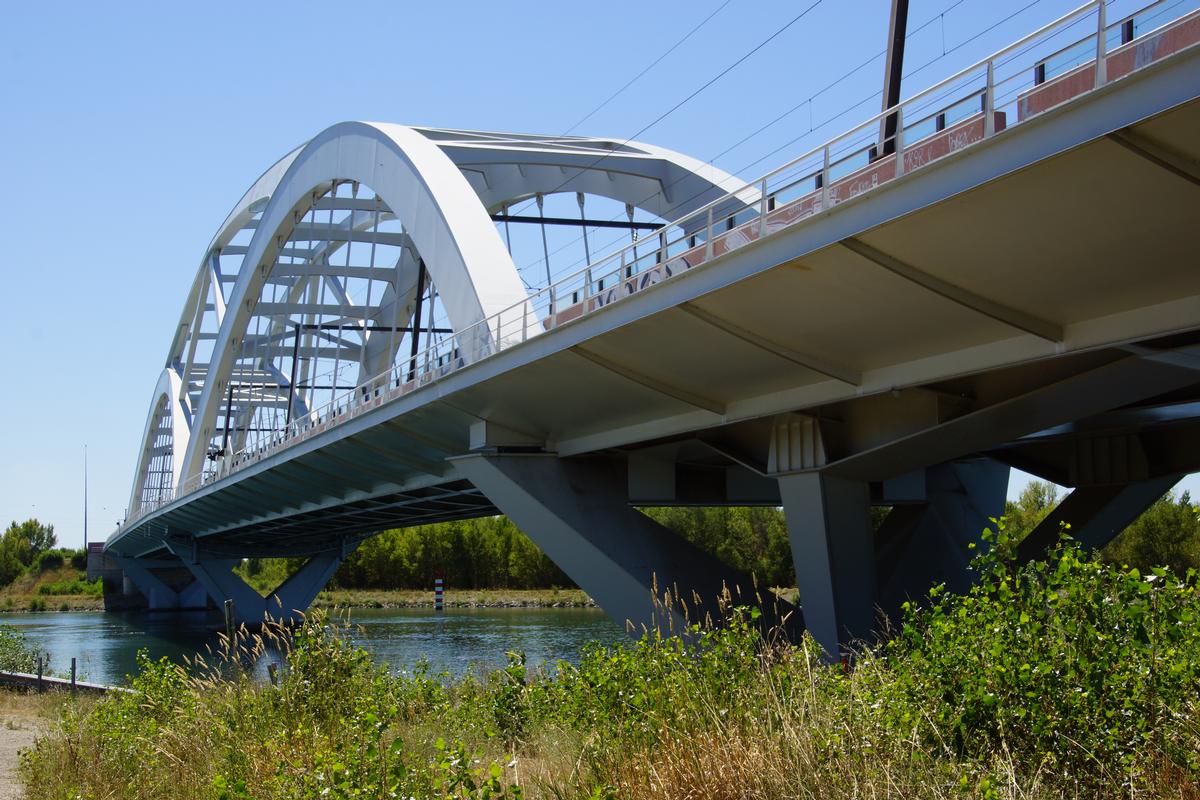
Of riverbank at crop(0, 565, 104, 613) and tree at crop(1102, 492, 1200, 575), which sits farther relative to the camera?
riverbank at crop(0, 565, 104, 613)

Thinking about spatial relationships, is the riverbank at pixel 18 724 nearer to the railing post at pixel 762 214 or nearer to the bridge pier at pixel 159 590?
the railing post at pixel 762 214

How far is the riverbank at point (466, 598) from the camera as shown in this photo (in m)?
84.2

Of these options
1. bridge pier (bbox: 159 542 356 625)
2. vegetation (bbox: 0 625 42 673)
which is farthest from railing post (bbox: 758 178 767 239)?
bridge pier (bbox: 159 542 356 625)

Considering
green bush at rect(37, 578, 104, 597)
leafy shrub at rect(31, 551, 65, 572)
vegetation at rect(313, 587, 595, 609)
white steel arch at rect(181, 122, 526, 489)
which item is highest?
white steel arch at rect(181, 122, 526, 489)

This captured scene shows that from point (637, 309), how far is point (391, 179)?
45.0 ft

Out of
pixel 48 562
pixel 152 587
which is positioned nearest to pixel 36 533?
pixel 48 562

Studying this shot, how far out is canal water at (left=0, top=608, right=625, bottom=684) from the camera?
3938cm

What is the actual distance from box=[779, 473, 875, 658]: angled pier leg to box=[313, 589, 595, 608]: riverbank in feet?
205

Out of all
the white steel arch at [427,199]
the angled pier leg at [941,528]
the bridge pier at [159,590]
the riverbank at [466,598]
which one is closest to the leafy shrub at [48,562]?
the bridge pier at [159,590]

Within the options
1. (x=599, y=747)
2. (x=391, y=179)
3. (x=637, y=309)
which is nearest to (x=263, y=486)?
(x=391, y=179)

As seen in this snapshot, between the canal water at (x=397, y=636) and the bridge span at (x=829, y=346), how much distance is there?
6242 mm

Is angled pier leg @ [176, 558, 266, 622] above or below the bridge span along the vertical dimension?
below

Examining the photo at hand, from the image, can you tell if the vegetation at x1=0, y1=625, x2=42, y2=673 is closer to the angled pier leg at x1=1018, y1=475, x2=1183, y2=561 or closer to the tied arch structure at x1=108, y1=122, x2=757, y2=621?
the tied arch structure at x1=108, y1=122, x2=757, y2=621

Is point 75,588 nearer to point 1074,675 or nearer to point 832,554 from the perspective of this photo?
point 832,554
